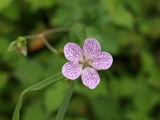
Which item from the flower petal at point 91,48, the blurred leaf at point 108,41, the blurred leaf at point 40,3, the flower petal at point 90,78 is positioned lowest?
the flower petal at point 90,78

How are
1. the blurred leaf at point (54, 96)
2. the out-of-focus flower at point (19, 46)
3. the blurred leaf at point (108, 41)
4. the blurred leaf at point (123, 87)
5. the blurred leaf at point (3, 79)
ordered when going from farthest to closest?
1. the blurred leaf at point (123, 87)
2. the blurred leaf at point (3, 79)
3. the blurred leaf at point (108, 41)
4. the blurred leaf at point (54, 96)
5. the out-of-focus flower at point (19, 46)

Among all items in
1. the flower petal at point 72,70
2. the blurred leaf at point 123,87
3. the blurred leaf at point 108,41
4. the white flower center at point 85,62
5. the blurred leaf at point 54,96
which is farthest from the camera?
the blurred leaf at point 123,87

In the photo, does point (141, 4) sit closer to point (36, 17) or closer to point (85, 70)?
point (36, 17)

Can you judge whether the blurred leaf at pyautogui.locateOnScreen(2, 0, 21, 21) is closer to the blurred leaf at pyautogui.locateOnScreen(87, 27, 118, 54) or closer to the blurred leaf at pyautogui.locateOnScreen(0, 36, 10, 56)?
the blurred leaf at pyautogui.locateOnScreen(0, 36, 10, 56)

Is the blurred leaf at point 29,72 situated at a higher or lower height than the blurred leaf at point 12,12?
lower

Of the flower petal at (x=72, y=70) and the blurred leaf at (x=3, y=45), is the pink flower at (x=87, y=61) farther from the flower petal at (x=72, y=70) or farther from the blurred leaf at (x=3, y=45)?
the blurred leaf at (x=3, y=45)

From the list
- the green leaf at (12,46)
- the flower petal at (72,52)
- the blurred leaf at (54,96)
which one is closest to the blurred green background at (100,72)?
the blurred leaf at (54,96)

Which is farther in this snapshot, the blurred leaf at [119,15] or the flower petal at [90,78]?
the blurred leaf at [119,15]

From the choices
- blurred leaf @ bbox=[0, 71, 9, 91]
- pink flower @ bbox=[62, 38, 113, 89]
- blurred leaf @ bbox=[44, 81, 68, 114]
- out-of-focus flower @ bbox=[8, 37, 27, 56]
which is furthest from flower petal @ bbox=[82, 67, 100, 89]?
blurred leaf @ bbox=[0, 71, 9, 91]

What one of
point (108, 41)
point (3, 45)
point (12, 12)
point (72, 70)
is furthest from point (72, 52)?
point (12, 12)
